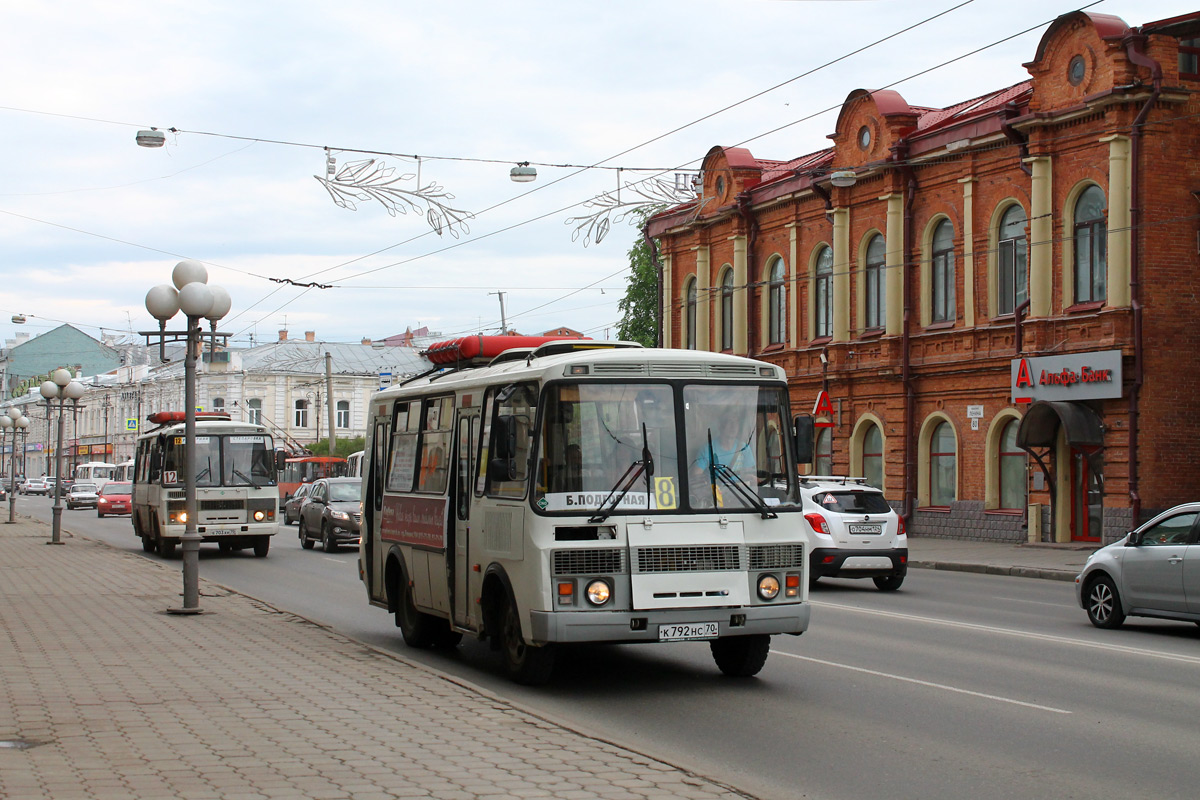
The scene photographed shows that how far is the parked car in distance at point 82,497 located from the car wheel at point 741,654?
59869 millimetres

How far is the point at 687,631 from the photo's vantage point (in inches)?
393

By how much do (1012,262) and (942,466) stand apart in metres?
5.40

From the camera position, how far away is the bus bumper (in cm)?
979

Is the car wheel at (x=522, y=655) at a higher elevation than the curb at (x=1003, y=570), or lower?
higher

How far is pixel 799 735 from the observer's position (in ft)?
28.5

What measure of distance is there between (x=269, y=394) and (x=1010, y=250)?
67506mm

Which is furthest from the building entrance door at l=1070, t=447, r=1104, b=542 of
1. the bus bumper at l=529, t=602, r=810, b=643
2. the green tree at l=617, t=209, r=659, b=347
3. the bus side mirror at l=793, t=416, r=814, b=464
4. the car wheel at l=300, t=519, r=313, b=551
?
the green tree at l=617, t=209, r=659, b=347

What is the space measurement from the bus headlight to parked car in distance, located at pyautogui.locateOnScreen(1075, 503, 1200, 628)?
7211 mm

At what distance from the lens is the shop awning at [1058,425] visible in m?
27.4

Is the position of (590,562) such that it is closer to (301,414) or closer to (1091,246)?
(1091,246)

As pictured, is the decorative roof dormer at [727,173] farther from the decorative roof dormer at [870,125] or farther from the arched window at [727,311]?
the decorative roof dormer at [870,125]

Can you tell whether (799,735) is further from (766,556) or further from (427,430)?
(427,430)

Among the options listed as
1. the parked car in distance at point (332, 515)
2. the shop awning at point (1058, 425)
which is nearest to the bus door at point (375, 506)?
the parked car in distance at point (332, 515)

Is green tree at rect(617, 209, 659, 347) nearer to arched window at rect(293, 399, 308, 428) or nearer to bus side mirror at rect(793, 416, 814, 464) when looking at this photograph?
arched window at rect(293, 399, 308, 428)
